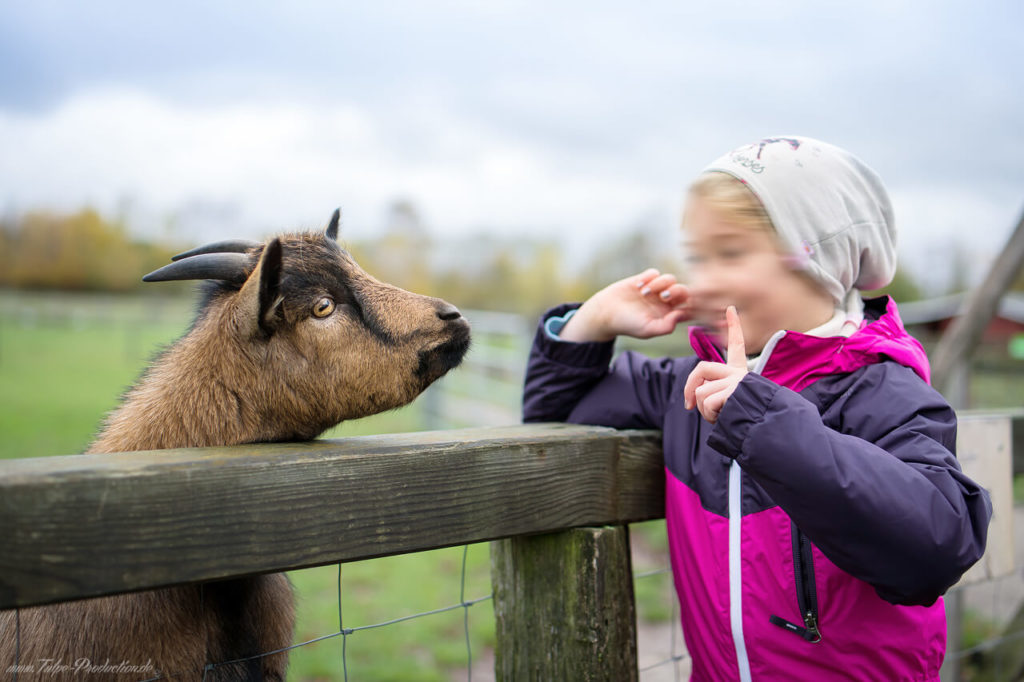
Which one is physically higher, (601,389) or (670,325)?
(670,325)

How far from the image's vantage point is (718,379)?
1.54m

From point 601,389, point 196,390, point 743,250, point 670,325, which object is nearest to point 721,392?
point 743,250

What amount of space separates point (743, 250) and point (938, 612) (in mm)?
929

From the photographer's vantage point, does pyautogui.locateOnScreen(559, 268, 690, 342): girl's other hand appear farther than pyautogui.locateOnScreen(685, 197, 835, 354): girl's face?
Yes

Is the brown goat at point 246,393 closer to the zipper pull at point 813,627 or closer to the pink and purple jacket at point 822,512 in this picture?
the pink and purple jacket at point 822,512

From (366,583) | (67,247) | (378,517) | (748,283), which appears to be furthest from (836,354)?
(67,247)

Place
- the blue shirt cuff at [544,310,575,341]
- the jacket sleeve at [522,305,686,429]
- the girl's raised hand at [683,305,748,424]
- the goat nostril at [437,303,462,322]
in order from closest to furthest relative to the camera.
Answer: the girl's raised hand at [683,305,748,424], the goat nostril at [437,303,462,322], the jacket sleeve at [522,305,686,429], the blue shirt cuff at [544,310,575,341]

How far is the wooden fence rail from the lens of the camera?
3.96 feet

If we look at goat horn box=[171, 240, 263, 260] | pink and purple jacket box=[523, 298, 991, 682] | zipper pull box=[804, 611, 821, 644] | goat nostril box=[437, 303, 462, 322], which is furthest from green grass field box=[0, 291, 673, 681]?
zipper pull box=[804, 611, 821, 644]

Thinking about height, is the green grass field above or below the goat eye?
below

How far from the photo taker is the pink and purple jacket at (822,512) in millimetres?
1396

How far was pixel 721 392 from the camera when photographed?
149 cm

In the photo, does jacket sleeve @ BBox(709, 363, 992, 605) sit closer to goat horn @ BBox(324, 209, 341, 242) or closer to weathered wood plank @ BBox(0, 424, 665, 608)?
weathered wood plank @ BBox(0, 424, 665, 608)

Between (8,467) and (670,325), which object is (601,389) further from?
(8,467)
